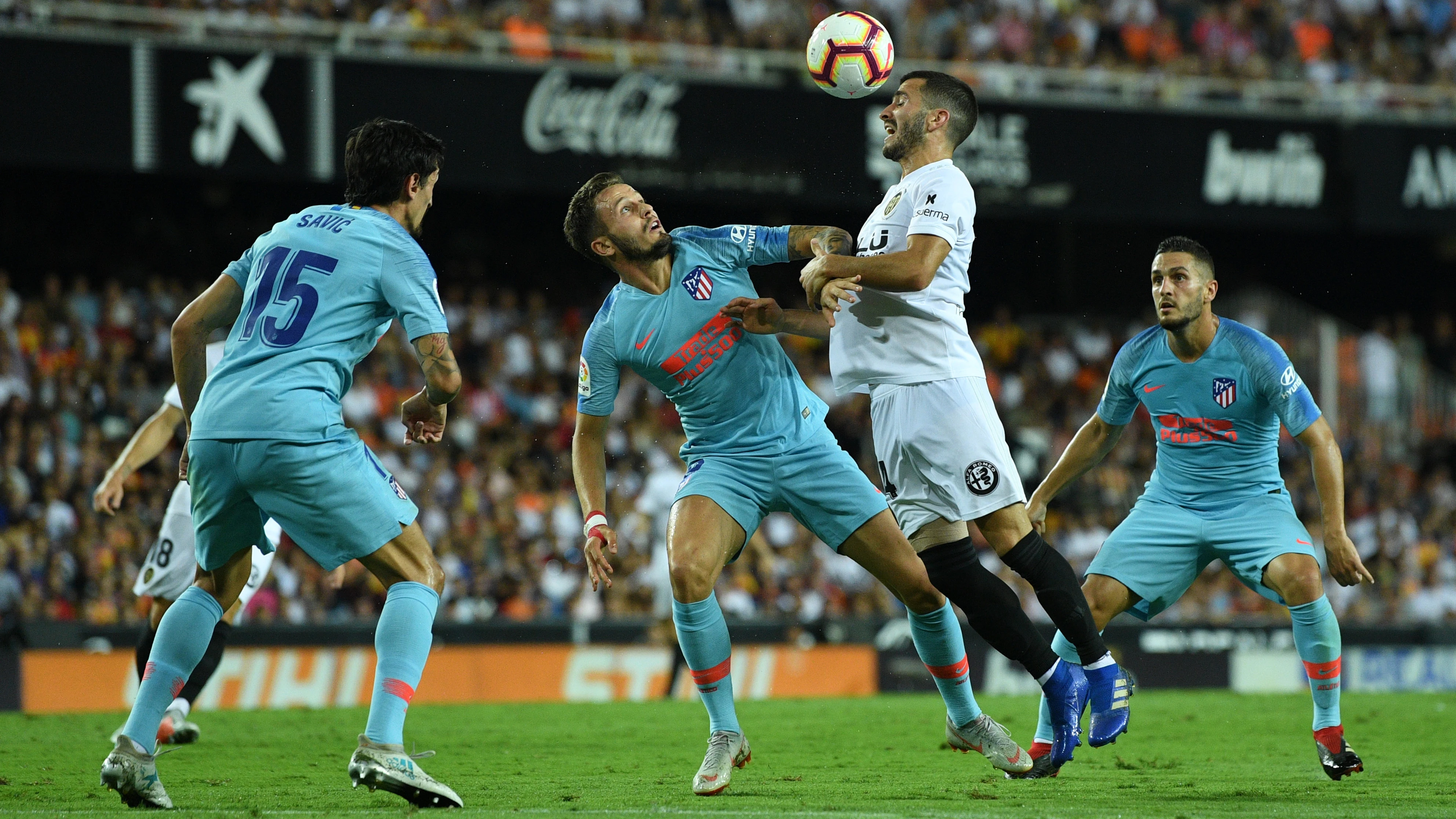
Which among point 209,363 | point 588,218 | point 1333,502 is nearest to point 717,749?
point 588,218

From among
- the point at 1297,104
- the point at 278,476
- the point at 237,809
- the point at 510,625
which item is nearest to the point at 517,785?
the point at 237,809

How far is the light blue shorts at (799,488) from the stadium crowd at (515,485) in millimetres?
7283

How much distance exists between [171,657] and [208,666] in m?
3.02

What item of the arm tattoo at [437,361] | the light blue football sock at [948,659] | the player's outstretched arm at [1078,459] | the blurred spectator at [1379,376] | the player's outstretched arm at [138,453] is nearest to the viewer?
the arm tattoo at [437,361]

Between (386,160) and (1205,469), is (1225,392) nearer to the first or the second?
(1205,469)

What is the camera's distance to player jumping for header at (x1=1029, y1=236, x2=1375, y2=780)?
22.1 feet

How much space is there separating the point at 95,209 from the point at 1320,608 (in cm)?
1501

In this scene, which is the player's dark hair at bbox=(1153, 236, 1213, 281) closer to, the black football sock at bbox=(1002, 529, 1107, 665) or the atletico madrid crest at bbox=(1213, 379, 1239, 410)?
the atletico madrid crest at bbox=(1213, 379, 1239, 410)

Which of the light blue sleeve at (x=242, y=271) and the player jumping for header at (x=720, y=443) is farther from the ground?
the light blue sleeve at (x=242, y=271)

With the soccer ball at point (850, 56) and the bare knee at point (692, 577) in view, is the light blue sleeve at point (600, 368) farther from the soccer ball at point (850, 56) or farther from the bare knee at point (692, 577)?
the soccer ball at point (850, 56)

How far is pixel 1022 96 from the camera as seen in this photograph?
18.5m

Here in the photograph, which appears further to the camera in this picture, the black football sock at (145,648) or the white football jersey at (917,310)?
the black football sock at (145,648)

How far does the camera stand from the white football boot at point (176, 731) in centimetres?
823

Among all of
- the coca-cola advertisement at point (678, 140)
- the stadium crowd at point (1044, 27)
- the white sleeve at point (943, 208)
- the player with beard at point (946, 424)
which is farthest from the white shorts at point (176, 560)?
the stadium crowd at point (1044, 27)
